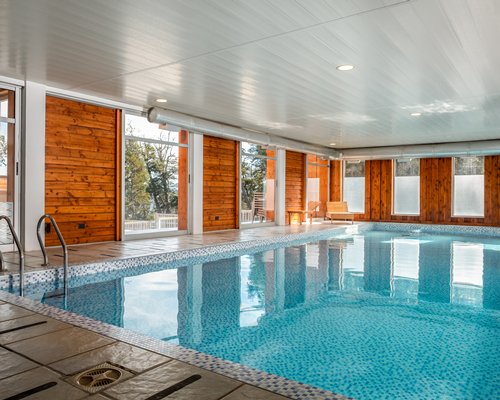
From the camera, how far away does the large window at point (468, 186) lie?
41.6 feet

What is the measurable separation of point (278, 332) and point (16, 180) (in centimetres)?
466

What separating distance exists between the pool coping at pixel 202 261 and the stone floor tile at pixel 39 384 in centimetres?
52

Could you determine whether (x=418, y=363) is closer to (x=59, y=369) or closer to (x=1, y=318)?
(x=59, y=369)

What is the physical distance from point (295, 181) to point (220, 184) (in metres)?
3.76

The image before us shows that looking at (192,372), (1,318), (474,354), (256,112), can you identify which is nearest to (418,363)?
(474,354)

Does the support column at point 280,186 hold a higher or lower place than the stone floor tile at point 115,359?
higher

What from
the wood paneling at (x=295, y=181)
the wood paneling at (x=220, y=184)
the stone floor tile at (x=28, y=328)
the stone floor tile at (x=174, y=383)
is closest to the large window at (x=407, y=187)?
the wood paneling at (x=295, y=181)

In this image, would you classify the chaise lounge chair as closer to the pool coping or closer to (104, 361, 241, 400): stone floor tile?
the pool coping

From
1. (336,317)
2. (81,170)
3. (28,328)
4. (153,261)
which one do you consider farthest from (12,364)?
(81,170)

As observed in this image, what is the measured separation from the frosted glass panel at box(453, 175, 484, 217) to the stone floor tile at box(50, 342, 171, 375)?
12914 mm

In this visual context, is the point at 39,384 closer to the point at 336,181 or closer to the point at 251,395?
the point at 251,395

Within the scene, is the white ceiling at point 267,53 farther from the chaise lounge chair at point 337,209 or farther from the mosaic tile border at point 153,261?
the chaise lounge chair at point 337,209

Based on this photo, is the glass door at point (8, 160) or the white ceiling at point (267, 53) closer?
the white ceiling at point (267, 53)

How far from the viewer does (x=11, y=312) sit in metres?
3.00
